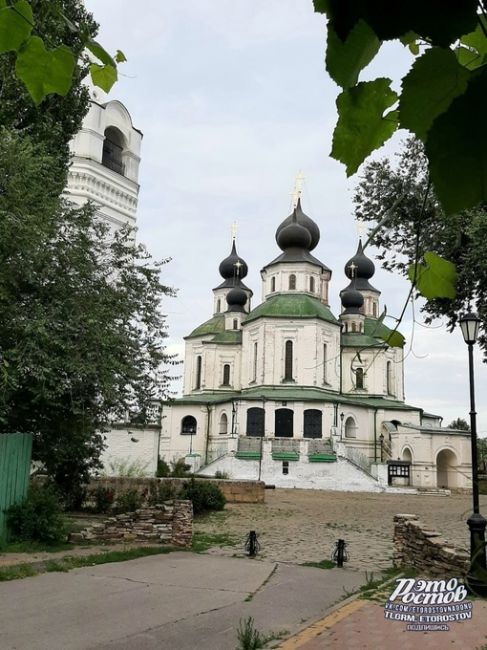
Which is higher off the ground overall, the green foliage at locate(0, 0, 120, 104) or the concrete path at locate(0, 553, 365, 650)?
the green foliage at locate(0, 0, 120, 104)

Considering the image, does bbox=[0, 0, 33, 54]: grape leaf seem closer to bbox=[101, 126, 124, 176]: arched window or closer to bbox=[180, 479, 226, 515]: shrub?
bbox=[180, 479, 226, 515]: shrub

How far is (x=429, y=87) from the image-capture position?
28.6 inches

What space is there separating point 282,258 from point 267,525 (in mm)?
33636

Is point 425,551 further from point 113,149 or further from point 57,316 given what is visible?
point 113,149

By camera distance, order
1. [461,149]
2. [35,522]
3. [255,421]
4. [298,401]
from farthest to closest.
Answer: [255,421] < [298,401] < [35,522] < [461,149]

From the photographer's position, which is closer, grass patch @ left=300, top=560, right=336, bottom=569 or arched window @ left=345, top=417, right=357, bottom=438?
grass patch @ left=300, top=560, right=336, bottom=569

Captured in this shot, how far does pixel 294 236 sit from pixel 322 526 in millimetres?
34319

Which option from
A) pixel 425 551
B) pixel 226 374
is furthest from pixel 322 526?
pixel 226 374

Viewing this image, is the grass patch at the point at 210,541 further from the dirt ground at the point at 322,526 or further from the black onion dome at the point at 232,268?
the black onion dome at the point at 232,268

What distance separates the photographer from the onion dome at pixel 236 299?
5434 centimetres

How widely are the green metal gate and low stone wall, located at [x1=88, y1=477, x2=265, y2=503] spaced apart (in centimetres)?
793

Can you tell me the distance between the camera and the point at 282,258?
49250mm

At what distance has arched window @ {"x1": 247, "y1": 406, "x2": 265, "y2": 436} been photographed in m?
42.1

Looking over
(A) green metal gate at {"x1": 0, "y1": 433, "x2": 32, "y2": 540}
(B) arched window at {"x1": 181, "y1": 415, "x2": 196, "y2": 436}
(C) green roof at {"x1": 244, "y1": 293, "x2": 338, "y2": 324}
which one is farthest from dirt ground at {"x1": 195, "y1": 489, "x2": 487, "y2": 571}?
(C) green roof at {"x1": 244, "y1": 293, "x2": 338, "y2": 324}
